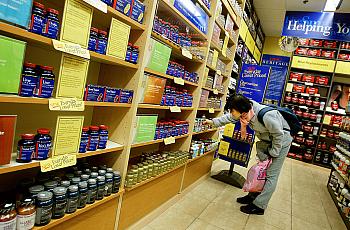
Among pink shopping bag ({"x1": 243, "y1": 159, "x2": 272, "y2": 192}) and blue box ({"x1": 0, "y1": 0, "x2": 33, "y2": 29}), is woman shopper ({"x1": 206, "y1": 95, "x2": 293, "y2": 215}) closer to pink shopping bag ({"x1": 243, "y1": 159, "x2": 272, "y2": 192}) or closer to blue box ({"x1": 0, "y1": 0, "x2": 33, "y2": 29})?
pink shopping bag ({"x1": 243, "y1": 159, "x2": 272, "y2": 192})

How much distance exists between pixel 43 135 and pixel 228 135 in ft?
11.0

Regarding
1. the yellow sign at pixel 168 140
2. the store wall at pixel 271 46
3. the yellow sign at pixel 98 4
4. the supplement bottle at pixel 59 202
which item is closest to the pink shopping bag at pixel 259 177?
the yellow sign at pixel 168 140

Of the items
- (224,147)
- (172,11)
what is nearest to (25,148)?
(172,11)

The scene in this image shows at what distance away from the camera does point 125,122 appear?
2.09m

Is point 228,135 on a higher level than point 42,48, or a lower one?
lower

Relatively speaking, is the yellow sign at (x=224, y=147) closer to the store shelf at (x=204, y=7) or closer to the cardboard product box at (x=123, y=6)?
the store shelf at (x=204, y=7)

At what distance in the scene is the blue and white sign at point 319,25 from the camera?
475 centimetres

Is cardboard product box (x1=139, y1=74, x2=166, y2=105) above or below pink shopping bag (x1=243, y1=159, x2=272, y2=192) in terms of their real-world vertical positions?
above

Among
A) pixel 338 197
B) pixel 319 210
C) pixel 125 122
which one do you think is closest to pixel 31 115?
pixel 125 122

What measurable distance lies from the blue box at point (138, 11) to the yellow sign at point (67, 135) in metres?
0.91

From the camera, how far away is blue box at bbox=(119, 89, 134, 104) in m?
1.95

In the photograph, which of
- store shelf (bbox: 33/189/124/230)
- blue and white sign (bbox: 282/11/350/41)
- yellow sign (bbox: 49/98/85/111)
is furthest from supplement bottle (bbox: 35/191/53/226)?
blue and white sign (bbox: 282/11/350/41)

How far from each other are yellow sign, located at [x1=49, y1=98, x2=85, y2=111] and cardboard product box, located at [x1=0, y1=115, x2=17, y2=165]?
0.21 m

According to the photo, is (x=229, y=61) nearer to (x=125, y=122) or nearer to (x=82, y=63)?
(x=125, y=122)
